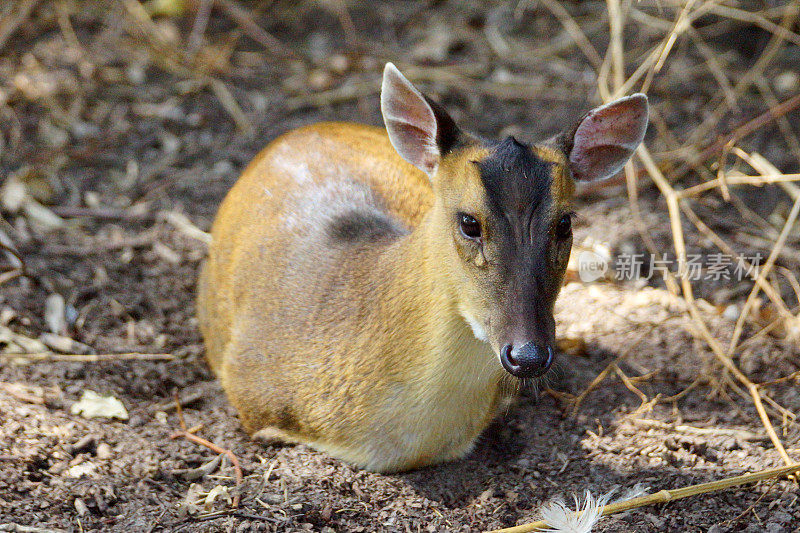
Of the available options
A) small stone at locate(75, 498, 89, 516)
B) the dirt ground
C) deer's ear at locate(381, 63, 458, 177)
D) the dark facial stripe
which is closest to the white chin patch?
the dark facial stripe

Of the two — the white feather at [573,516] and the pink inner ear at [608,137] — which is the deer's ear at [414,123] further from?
the white feather at [573,516]

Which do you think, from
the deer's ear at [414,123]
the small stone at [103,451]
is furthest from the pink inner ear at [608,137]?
the small stone at [103,451]

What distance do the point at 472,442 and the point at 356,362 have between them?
2.22 feet

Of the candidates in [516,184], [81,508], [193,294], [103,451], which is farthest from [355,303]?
[193,294]

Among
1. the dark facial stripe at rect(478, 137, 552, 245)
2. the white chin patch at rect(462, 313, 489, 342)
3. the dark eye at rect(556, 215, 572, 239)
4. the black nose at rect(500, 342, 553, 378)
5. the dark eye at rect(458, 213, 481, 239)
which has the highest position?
the dark facial stripe at rect(478, 137, 552, 245)

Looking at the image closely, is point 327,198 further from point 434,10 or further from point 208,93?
point 434,10

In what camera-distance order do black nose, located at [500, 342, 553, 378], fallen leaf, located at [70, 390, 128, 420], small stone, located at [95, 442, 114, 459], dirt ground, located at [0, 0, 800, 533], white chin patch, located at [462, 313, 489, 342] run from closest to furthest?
black nose, located at [500, 342, 553, 378]
white chin patch, located at [462, 313, 489, 342]
dirt ground, located at [0, 0, 800, 533]
small stone, located at [95, 442, 114, 459]
fallen leaf, located at [70, 390, 128, 420]

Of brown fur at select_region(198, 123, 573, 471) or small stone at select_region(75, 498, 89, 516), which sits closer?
small stone at select_region(75, 498, 89, 516)

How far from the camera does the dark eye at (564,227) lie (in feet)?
10.7

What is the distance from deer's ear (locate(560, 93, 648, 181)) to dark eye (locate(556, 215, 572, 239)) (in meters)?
0.40

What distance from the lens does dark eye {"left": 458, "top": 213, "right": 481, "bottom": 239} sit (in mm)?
3234

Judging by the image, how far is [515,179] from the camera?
10.5 feet

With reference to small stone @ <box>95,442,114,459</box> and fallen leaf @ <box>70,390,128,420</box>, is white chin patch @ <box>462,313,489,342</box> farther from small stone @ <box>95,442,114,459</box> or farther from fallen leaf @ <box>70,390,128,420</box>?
fallen leaf @ <box>70,390,128,420</box>

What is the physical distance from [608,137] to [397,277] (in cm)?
103
